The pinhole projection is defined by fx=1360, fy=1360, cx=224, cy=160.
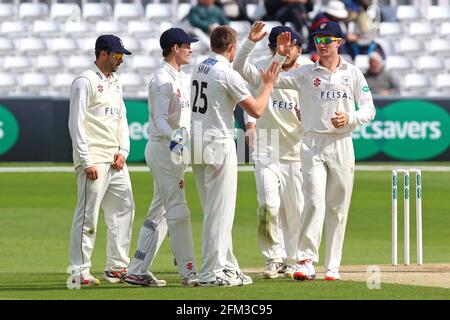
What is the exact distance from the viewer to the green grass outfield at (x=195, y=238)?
1001cm

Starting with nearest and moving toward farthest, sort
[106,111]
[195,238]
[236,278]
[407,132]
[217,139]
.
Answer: [217,139]
[236,278]
[106,111]
[195,238]
[407,132]

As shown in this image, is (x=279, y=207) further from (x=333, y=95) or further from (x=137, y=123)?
(x=137, y=123)

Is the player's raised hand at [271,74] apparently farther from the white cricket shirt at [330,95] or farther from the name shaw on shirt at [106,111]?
the name shaw on shirt at [106,111]

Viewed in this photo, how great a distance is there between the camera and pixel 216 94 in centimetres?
1026

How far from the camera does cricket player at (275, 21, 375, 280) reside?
1087cm

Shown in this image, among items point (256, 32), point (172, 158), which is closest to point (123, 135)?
point (172, 158)

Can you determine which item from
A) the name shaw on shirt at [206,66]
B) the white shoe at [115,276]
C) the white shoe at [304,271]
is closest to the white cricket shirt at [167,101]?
the name shaw on shirt at [206,66]

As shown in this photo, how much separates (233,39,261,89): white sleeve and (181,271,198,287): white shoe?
64.4 inches

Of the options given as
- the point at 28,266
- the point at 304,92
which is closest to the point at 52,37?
the point at 28,266

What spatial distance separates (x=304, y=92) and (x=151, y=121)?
1297 millimetres

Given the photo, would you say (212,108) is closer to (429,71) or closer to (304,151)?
(304,151)

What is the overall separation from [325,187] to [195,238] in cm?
426

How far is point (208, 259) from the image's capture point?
1038 cm

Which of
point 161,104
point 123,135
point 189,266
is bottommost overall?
point 189,266
